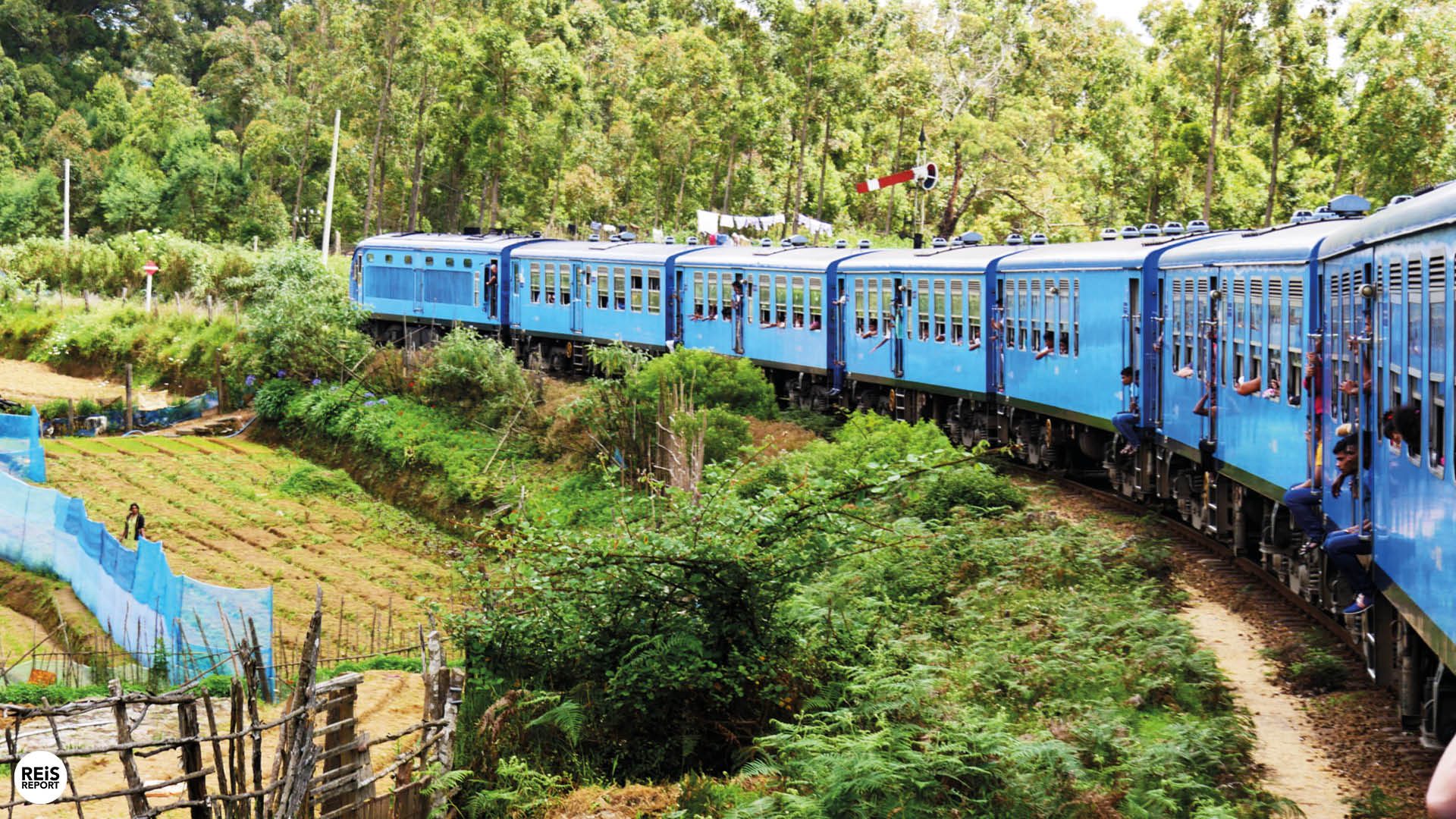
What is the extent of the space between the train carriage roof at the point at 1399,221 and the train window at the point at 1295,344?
0.68 meters

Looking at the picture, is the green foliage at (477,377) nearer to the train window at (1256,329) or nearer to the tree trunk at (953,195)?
the train window at (1256,329)

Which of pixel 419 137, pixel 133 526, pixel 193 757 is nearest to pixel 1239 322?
pixel 193 757

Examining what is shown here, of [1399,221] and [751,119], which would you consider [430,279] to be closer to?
[751,119]

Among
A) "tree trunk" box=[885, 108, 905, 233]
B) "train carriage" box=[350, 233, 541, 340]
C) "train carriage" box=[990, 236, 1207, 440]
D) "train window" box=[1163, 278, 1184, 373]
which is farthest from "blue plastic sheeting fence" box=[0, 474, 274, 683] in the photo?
"tree trunk" box=[885, 108, 905, 233]

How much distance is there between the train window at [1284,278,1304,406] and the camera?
11.9 m

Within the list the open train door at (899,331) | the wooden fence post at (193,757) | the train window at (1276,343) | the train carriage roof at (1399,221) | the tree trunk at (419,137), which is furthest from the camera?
the tree trunk at (419,137)

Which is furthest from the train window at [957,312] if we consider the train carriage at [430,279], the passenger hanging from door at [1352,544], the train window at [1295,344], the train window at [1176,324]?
the train carriage at [430,279]

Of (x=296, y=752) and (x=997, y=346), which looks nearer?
(x=296, y=752)

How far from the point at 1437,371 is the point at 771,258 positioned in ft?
72.6

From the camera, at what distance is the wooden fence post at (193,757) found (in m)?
8.30

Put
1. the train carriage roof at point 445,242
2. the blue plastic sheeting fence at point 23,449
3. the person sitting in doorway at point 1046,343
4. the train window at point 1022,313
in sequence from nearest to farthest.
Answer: the person sitting in doorway at point 1046,343, the train window at point 1022,313, the blue plastic sheeting fence at point 23,449, the train carriage roof at point 445,242

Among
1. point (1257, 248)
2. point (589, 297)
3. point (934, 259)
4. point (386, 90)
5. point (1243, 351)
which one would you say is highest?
point (386, 90)

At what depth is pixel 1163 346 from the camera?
16.9 meters

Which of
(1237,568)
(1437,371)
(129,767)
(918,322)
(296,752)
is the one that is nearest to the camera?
(1437,371)
